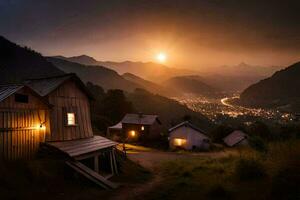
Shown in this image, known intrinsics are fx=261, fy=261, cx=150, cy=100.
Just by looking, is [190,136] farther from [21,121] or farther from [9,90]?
[9,90]

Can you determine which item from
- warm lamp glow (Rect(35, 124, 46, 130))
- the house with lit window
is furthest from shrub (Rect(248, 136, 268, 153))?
the house with lit window

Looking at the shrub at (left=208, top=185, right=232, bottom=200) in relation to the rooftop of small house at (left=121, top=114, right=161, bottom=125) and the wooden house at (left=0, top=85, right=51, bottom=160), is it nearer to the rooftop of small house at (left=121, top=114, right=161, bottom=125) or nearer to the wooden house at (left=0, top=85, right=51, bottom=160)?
the wooden house at (left=0, top=85, right=51, bottom=160)

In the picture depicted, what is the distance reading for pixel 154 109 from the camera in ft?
401

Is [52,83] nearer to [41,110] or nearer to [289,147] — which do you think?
[41,110]

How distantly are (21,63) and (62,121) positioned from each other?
67.8 meters

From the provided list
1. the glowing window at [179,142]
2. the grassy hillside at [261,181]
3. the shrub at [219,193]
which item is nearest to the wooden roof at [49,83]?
the grassy hillside at [261,181]

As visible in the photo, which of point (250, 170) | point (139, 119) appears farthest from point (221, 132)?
point (250, 170)

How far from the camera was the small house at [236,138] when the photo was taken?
2511 inches

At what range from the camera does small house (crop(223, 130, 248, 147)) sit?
63.8 m

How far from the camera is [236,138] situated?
65875mm

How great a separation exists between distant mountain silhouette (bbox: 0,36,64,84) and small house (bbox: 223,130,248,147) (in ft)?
174

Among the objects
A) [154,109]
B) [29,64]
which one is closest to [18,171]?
[29,64]

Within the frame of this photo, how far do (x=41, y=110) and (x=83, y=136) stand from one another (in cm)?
534

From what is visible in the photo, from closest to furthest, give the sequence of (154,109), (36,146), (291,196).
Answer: (291,196)
(36,146)
(154,109)
